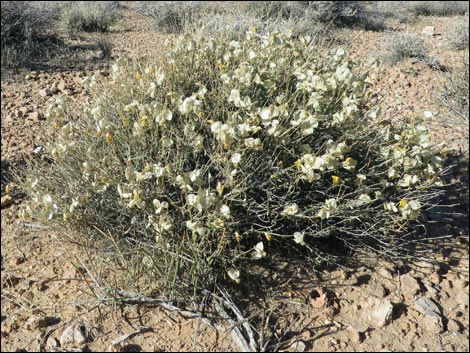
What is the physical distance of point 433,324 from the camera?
2.41 m

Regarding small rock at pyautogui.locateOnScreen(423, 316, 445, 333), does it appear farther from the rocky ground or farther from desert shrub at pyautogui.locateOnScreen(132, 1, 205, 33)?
desert shrub at pyautogui.locateOnScreen(132, 1, 205, 33)

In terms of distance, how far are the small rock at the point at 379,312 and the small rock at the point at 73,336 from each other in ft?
4.83

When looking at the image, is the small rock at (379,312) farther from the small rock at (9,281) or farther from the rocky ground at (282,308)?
the small rock at (9,281)

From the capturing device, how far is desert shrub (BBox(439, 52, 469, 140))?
14.3ft

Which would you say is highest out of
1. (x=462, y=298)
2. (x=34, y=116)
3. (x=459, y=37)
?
(x=34, y=116)

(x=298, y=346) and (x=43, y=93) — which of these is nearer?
Result: (x=298, y=346)

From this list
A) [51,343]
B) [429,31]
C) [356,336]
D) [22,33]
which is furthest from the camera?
[429,31]

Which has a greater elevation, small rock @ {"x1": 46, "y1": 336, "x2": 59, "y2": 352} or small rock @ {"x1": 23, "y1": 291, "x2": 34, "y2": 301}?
small rock @ {"x1": 23, "y1": 291, "x2": 34, "y2": 301}

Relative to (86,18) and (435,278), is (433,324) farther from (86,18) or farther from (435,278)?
(86,18)

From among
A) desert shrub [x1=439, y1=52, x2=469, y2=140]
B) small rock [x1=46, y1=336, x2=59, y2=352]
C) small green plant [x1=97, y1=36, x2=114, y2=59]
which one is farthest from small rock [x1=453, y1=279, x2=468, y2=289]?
small green plant [x1=97, y1=36, x2=114, y2=59]

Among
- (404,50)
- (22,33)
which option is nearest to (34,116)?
(22,33)

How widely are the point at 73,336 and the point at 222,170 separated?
3.50ft

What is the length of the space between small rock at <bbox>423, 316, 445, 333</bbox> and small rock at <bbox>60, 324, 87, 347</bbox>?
177 centimetres

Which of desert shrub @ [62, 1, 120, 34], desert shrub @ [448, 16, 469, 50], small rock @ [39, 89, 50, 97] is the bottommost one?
desert shrub @ [448, 16, 469, 50]
